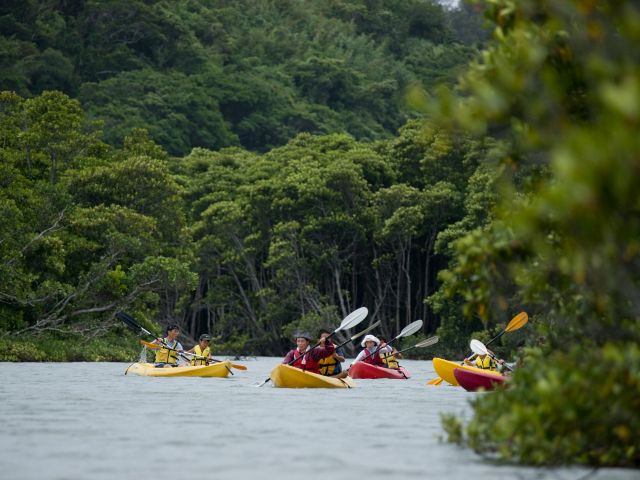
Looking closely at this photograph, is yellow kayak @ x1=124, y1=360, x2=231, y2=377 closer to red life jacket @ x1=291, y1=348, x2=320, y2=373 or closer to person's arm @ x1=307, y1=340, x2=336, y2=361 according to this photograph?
red life jacket @ x1=291, y1=348, x2=320, y2=373

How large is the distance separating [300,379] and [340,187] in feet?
87.1

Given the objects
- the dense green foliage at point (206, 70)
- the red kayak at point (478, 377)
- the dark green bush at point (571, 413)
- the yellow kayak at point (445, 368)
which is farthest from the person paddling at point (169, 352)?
the dense green foliage at point (206, 70)

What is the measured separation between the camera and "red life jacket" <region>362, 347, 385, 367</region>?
22.2 meters

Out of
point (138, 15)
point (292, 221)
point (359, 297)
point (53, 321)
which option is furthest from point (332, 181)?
point (138, 15)

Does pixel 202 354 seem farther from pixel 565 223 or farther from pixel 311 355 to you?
pixel 565 223

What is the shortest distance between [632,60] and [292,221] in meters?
38.7

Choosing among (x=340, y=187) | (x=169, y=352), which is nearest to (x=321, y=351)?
(x=169, y=352)

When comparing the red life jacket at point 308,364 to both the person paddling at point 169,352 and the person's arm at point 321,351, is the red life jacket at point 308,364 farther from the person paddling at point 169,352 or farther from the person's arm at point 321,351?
the person paddling at point 169,352

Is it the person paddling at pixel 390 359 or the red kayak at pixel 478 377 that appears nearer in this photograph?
the red kayak at pixel 478 377

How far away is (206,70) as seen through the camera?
207ft

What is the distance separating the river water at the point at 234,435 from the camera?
24.5 feet

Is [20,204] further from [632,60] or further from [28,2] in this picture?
[28,2]

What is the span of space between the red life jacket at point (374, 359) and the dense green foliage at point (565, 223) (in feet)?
41.2

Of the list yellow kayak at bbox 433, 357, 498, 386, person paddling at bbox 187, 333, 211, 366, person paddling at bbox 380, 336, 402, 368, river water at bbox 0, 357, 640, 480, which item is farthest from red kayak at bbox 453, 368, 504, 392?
person paddling at bbox 187, 333, 211, 366
